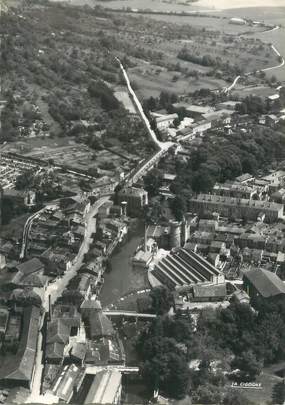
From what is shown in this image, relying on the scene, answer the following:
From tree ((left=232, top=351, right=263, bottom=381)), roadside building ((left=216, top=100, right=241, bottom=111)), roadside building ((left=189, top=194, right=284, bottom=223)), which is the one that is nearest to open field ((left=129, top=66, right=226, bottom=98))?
roadside building ((left=216, top=100, right=241, bottom=111))

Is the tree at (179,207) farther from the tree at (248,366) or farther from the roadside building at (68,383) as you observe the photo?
the roadside building at (68,383)

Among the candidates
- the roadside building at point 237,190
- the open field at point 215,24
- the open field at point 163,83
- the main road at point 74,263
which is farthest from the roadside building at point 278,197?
the open field at point 215,24

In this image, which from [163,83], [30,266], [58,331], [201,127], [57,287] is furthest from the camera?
[163,83]

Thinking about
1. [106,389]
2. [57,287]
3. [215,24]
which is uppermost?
[215,24]

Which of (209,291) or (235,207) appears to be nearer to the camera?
(209,291)

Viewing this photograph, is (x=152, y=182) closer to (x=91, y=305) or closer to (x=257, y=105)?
(x=91, y=305)

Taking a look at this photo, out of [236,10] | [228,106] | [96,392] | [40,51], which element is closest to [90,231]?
[96,392]

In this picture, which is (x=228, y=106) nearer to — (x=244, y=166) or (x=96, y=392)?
(x=244, y=166)

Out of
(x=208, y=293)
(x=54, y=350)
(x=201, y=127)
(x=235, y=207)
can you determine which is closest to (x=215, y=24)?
(x=201, y=127)
